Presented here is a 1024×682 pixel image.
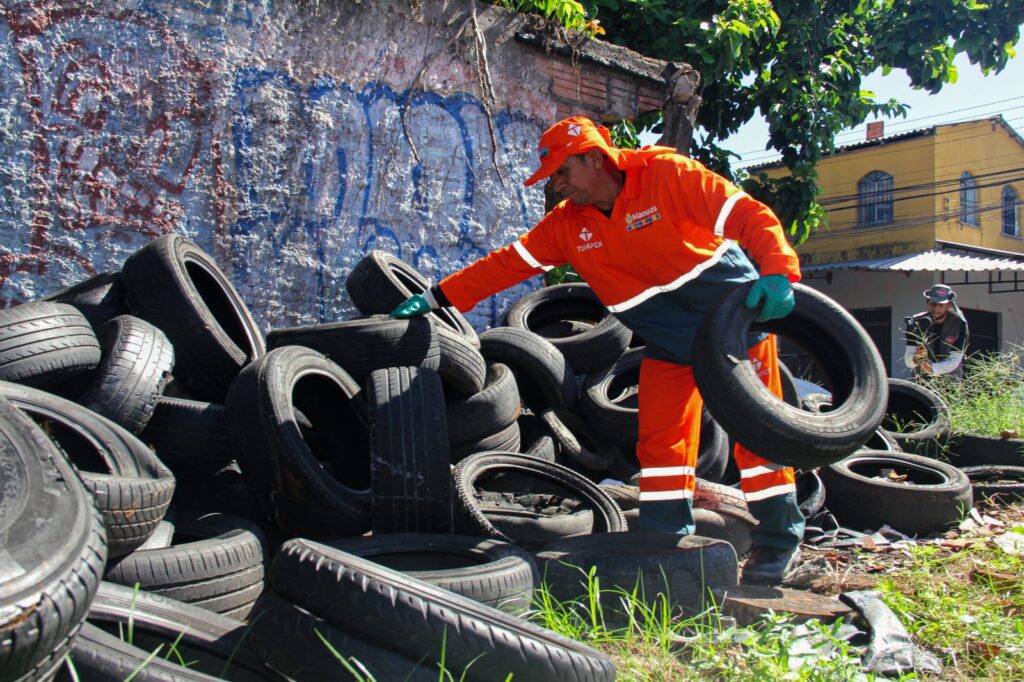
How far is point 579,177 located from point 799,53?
308 inches

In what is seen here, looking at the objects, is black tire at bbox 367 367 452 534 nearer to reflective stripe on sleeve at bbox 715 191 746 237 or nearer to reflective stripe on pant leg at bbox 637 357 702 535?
reflective stripe on pant leg at bbox 637 357 702 535

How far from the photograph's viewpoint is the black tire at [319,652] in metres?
2.36

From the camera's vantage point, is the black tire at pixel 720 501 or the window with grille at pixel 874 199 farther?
the window with grille at pixel 874 199

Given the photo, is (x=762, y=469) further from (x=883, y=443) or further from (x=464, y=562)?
(x=883, y=443)

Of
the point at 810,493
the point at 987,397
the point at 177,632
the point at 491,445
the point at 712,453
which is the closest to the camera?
the point at 177,632

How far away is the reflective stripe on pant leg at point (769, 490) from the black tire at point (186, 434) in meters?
2.50

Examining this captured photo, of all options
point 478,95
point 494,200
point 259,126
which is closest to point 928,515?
point 494,200

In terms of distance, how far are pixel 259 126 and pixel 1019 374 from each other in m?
7.39

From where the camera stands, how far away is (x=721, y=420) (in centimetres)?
376

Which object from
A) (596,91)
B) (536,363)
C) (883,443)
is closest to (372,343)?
(536,363)

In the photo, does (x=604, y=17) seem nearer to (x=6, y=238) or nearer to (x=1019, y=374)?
(x=1019, y=374)

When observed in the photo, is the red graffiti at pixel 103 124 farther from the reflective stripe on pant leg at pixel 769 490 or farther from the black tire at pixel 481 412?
the reflective stripe on pant leg at pixel 769 490

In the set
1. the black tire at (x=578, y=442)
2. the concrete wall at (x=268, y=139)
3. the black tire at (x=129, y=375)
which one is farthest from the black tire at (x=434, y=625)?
the concrete wall at (x=268, y=139)

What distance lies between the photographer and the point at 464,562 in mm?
3539
